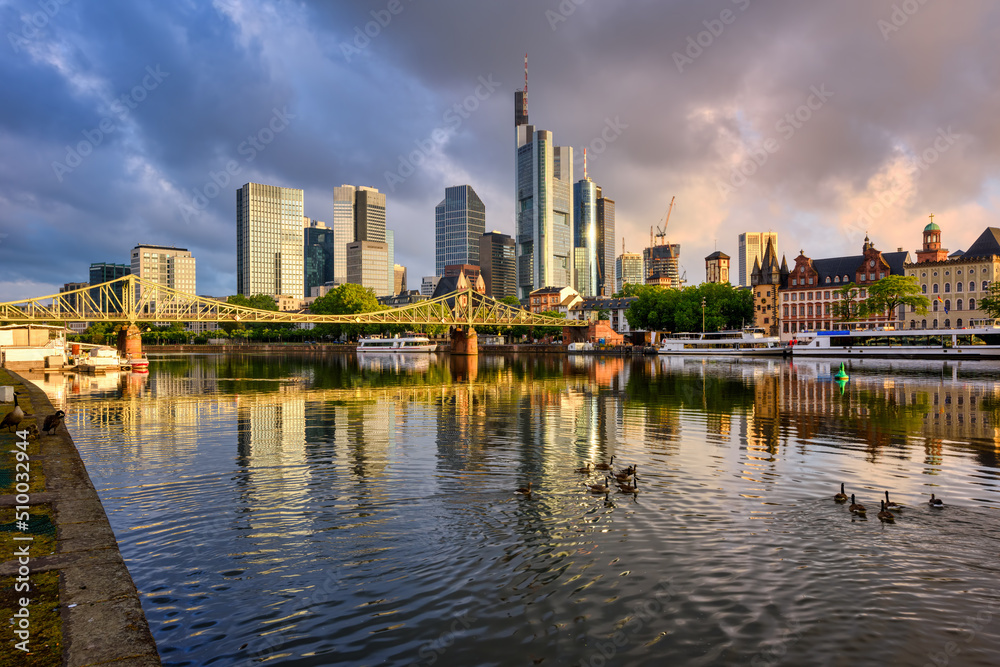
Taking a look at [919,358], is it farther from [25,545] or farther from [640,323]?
[25,545]

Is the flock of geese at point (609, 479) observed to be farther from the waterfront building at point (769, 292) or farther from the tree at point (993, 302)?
the waterfront building at point (769, 292)

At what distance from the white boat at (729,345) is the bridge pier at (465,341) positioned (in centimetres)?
5019

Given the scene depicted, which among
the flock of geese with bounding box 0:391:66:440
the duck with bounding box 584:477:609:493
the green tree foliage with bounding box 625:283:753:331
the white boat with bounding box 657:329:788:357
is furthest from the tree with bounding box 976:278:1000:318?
the flock of geese with bounding box 0:391:66:440

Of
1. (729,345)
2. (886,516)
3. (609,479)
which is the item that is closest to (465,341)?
(729,345)

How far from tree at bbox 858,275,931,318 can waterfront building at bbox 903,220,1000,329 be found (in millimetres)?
4224

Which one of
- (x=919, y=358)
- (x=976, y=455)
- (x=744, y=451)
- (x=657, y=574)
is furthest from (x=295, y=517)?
(x=919, y=358)

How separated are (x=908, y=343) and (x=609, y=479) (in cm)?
12202

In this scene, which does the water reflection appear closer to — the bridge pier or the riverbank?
the riverbank

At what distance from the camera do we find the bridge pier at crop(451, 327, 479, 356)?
557ft

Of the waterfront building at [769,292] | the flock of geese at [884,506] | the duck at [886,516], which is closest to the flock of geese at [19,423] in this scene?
the flock of geese at [884,506]

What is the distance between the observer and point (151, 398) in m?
51.2

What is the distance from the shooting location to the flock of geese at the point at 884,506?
16.5m

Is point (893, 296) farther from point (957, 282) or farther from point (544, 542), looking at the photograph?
point (544, 542)

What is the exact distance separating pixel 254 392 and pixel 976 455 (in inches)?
2056
